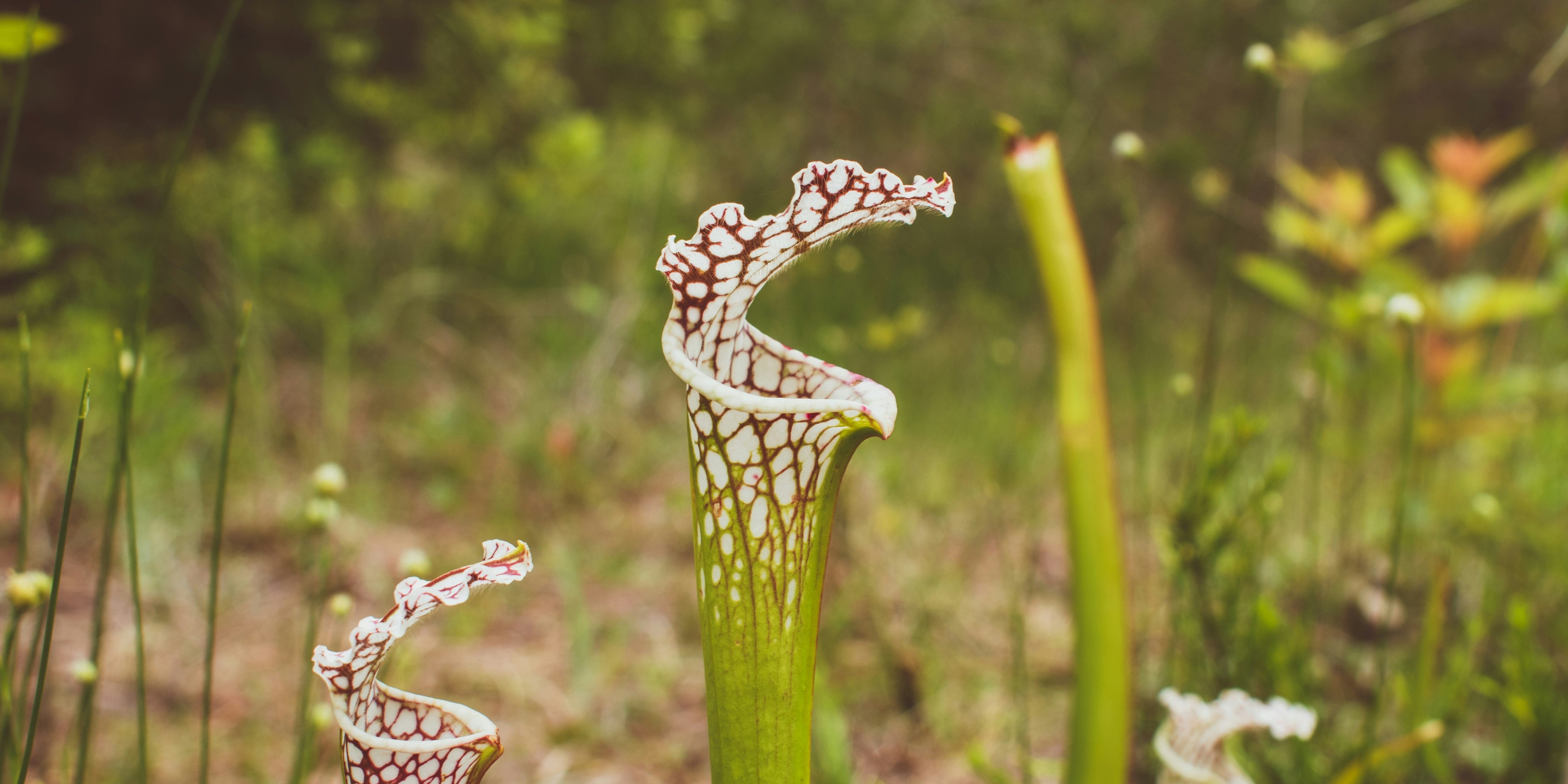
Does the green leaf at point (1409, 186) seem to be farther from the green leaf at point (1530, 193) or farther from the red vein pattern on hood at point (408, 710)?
the red vein pattern on hood at point (408, 710)

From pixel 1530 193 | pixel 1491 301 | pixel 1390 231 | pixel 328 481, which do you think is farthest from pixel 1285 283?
pixel 328 481

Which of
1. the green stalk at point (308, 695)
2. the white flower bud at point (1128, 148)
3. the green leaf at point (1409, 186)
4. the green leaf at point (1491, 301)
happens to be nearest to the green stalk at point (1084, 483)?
the white flower bud at point (1128, 148)

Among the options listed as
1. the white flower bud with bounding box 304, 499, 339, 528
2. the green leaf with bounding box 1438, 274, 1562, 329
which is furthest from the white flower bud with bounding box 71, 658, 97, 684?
the green leaf with bounding box 1438, 274, 1562, 329

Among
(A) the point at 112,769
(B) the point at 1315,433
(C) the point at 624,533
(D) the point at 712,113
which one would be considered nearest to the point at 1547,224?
(B) the point at 1315,433

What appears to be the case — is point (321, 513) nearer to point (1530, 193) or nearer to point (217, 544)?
point (217, 544)

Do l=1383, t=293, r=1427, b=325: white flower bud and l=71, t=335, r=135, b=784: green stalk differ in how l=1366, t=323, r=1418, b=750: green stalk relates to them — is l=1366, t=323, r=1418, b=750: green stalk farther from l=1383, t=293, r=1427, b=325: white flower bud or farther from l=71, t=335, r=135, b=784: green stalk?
l=71, t=335, r=135, b=784: green stalk
